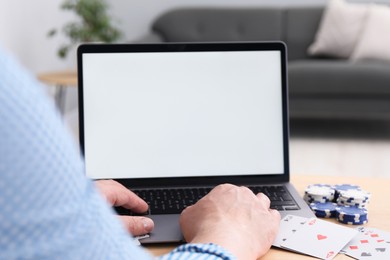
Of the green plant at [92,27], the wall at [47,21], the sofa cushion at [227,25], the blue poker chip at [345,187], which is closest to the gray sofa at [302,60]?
the sofa cushion at [227,25]

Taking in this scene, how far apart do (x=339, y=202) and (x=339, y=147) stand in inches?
112

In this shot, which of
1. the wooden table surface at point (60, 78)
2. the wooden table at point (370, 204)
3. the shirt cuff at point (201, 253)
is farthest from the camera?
the wooden table surface at point (60, 78)

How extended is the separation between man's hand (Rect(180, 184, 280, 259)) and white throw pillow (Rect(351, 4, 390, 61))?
3.44 m

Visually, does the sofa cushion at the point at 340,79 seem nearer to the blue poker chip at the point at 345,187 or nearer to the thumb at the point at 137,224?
the blue poker chip at the point at 345,187

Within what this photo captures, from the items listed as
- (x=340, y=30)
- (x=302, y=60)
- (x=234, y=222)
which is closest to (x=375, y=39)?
(x=340, y=30)

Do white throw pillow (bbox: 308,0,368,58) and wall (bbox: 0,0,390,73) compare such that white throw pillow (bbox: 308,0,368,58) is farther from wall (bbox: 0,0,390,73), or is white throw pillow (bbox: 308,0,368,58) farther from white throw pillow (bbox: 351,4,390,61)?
wall (bbox: 0,0,390,73)

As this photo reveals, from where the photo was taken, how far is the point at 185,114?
1082 millimetres

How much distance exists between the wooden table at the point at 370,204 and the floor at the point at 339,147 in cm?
203

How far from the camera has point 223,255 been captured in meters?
0.59

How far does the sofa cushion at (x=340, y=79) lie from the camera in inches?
144

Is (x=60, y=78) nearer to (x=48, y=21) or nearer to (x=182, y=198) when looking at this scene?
(x=48, y=21)

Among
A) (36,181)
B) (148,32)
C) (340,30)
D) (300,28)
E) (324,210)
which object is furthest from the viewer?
(148,32)

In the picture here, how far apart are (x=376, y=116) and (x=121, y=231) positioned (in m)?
3.54

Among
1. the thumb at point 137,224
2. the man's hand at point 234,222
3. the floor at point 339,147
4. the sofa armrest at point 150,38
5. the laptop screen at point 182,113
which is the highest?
the sofa armrest at point 150,38
